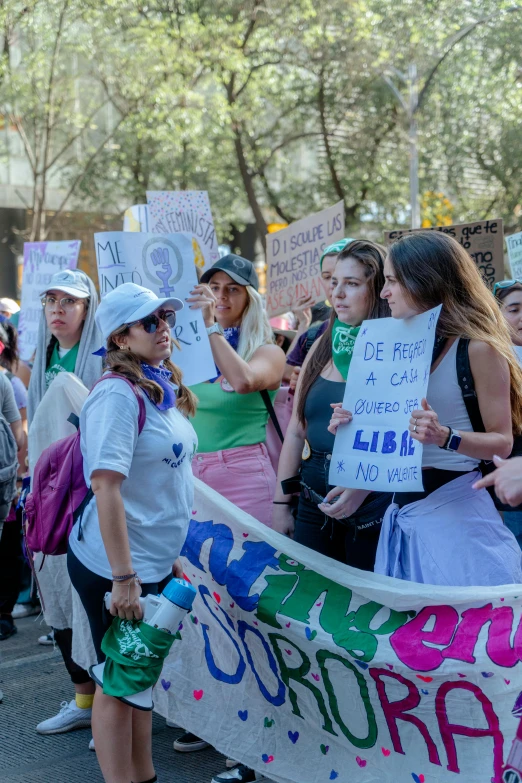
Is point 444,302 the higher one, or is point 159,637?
point 444,302

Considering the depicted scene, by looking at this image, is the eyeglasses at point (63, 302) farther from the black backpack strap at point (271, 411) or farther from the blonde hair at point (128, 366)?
the blonde hair at point (128, 366)

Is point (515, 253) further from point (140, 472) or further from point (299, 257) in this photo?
point (140, 472)

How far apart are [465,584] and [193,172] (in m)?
18.1

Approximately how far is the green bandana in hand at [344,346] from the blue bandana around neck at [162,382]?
66 cm

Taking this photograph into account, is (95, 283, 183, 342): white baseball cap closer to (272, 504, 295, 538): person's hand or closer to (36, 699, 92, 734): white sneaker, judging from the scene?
(272, 504, 295, 538): person's hand

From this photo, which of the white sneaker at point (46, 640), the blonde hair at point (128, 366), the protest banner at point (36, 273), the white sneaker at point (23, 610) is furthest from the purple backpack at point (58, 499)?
the protest banner at point (36, 273)

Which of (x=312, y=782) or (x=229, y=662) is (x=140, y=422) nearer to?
(x=229, y=662)

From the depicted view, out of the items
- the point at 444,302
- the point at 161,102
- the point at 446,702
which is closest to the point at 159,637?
the point at 446,702

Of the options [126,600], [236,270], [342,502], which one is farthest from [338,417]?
[236,270]

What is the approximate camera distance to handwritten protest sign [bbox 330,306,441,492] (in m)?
2.74

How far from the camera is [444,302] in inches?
111

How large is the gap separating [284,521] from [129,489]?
0.92 metres

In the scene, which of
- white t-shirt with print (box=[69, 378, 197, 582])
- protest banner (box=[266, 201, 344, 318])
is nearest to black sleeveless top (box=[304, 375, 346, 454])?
white t-shirt with print (box=[69, 378, 197, 582])

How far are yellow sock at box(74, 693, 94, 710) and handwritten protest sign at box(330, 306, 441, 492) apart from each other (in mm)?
1701
